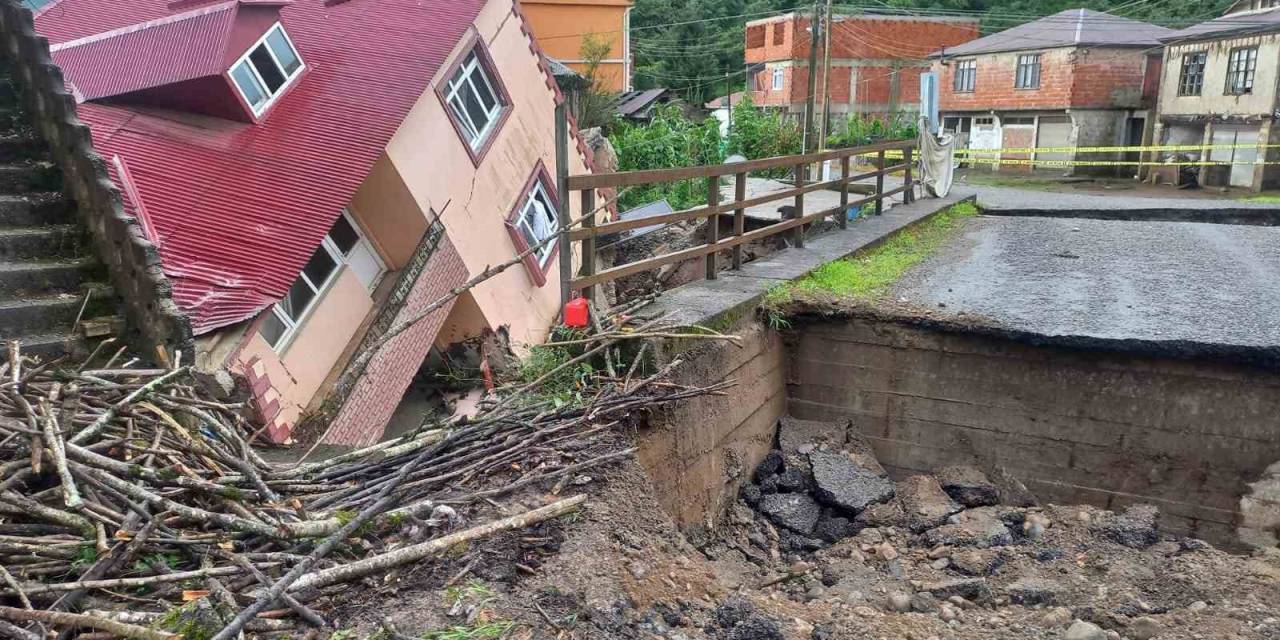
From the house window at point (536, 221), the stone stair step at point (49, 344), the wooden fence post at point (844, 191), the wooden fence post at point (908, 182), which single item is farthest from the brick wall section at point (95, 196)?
the wooden fence post at point (908, 182)

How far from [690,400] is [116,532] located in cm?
296

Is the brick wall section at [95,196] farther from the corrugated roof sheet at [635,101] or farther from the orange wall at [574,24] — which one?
the corrugated roof sheet at [635,101]

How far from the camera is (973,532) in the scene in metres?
5.02

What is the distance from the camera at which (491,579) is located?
3025mm

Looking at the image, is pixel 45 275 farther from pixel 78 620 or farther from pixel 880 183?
pixel 880 183

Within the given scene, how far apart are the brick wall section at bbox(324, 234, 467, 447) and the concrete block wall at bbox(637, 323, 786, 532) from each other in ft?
15.3

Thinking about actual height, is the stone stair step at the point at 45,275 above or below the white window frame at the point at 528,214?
above

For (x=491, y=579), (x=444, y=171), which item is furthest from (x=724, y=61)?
(x=491, y=579)

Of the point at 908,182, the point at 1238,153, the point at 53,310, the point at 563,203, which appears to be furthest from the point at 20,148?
the point at 1238,153

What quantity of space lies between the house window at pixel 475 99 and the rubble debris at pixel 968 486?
8697 mm

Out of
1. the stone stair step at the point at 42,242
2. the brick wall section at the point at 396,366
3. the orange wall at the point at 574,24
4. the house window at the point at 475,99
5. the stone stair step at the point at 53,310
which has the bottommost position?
the brick wall section at the point at 396,366

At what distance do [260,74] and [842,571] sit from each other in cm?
964

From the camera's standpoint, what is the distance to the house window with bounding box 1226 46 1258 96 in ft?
77.6

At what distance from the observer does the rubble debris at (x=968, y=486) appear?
5488 mm
